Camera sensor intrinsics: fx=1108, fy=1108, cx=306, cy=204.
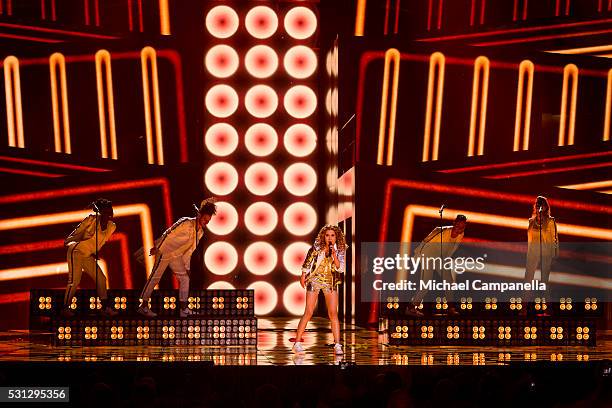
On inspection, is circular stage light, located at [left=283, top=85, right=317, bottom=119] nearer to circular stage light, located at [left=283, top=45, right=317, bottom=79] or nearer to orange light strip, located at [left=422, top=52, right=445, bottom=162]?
circular stage light, located at [left=283, top=45, right=317, bottom=79]

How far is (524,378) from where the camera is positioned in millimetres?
6305

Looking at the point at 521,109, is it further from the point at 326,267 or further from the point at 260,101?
Answer: the point at 326,267

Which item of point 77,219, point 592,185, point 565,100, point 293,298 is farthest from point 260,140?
point 592,185

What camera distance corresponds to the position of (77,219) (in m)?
16.9

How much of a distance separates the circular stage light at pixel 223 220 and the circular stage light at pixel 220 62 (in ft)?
6.89

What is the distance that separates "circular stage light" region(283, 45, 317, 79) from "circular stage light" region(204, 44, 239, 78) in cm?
87

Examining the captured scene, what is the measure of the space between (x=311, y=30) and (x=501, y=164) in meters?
4.01

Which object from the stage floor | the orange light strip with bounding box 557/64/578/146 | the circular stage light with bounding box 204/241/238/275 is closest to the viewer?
the stage floor

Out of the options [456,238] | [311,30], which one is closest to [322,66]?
[311,30]

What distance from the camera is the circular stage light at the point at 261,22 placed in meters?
18.0

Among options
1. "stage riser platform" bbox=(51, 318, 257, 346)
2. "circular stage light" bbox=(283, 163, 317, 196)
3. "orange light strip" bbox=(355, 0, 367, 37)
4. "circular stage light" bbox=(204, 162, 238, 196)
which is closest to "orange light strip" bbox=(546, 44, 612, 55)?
"orange light strip" bbox=(355, 0, 367, 37)

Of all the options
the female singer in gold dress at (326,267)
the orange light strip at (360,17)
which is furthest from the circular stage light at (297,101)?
the female singer in gold dress at (326,267)

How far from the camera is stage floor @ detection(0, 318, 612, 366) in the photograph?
10.1 meters

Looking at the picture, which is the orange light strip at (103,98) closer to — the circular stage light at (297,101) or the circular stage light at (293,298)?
the circular stage light at (297,101)
